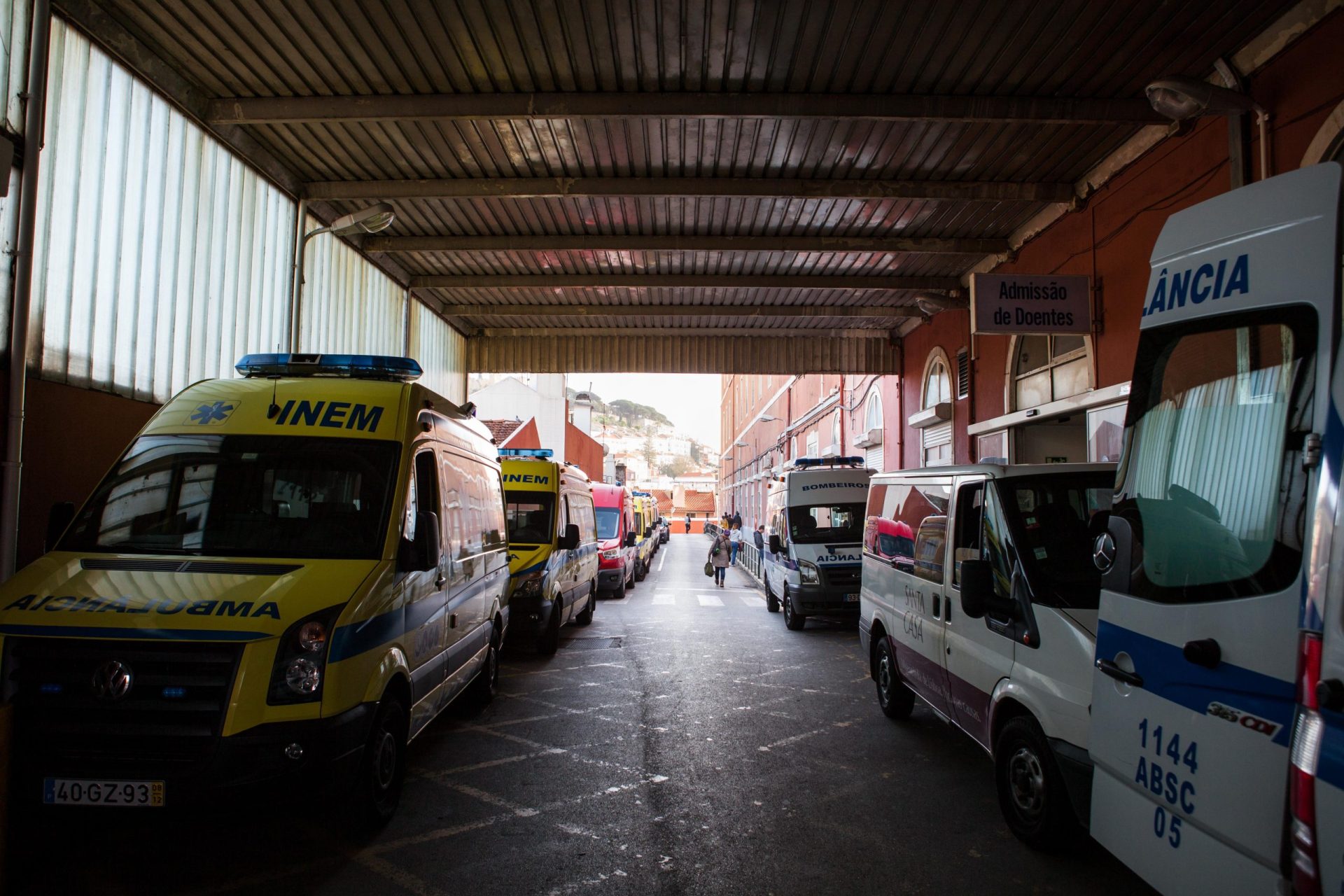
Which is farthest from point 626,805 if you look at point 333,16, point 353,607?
point 333,16

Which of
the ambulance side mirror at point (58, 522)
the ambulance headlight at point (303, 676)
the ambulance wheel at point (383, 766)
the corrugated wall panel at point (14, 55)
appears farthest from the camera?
the corrugated wall panel at point (14, 55)

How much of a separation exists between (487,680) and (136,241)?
515cm

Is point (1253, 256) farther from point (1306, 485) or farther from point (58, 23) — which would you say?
point (58, 23)

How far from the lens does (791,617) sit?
12.0m

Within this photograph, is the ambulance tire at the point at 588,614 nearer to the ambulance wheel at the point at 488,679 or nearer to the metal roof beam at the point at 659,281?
the ambulance wheel at the point at 488,679

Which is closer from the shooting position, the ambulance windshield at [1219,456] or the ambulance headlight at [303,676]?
the ambulance windshield at [1219,456]

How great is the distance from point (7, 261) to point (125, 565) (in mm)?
3248

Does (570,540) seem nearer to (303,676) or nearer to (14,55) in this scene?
(303,676)

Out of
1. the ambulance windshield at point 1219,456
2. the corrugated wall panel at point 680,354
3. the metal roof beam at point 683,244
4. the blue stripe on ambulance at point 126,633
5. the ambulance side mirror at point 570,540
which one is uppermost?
the metal roof beam at point 683,244

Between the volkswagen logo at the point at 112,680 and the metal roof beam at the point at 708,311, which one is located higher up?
the metal roof beam at the point at 708,311

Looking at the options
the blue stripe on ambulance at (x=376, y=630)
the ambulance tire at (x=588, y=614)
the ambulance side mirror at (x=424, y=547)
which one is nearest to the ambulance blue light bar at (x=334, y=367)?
the ambulance side mirror at (x=424, y=547)

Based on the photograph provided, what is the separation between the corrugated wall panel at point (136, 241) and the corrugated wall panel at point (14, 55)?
14.1 inches

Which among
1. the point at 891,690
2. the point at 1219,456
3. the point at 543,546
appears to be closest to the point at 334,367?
the point at 543,546

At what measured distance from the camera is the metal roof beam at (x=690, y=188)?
959 cm
